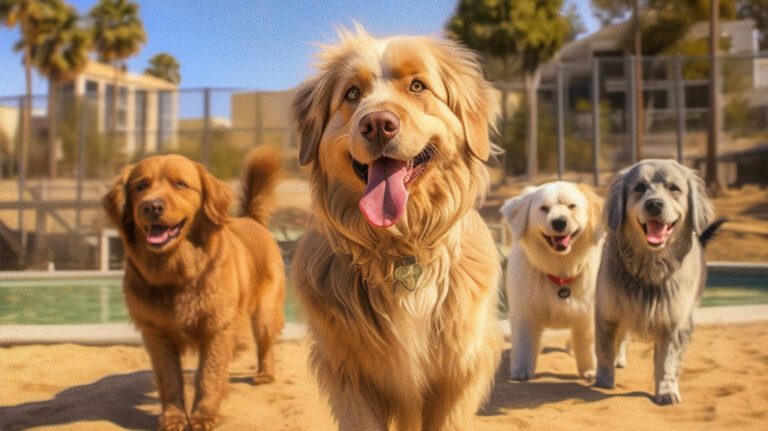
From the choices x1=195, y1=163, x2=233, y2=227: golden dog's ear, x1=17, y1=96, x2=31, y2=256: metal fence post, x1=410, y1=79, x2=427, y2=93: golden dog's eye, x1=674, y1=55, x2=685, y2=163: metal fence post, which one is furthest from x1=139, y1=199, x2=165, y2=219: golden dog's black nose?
x1=674, y1=55, x2=685, y2=163: metal fence post

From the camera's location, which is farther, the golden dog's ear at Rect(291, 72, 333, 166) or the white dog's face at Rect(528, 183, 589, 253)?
the white dog's face at Rect(528, 183, 589, 253)

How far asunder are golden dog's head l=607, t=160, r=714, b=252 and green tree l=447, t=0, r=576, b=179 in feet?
2.21

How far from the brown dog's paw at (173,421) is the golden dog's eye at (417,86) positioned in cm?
118

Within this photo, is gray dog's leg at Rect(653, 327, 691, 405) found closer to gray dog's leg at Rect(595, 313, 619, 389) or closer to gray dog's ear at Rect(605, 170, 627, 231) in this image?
gray dog's leg at Rect(595, 313, 619, 389)

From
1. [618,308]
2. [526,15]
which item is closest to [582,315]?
[618,308]

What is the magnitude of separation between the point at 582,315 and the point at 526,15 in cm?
124

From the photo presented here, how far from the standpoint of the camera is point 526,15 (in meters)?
2.95

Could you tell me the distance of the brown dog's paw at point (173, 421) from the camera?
2135mm

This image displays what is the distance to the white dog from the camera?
2.88 meters

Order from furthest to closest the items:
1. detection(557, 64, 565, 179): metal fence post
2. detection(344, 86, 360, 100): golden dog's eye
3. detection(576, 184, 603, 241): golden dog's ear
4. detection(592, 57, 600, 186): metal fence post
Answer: detection(557, 64, 565, 179): metal fence post
detection(592, 57, 600, 186): metal fence post
detection(576, 184, 603, 241): golden dog's ear
detection(344, 86, 360, 100): golden dog's eye

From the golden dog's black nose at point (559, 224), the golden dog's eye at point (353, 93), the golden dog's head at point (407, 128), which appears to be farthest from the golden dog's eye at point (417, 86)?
the golden dog's black nose at point (559, 224)

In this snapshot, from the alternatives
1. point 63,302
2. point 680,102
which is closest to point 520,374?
point 63,302

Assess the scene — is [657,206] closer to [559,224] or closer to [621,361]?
[559,224]

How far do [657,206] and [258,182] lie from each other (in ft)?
4.41
